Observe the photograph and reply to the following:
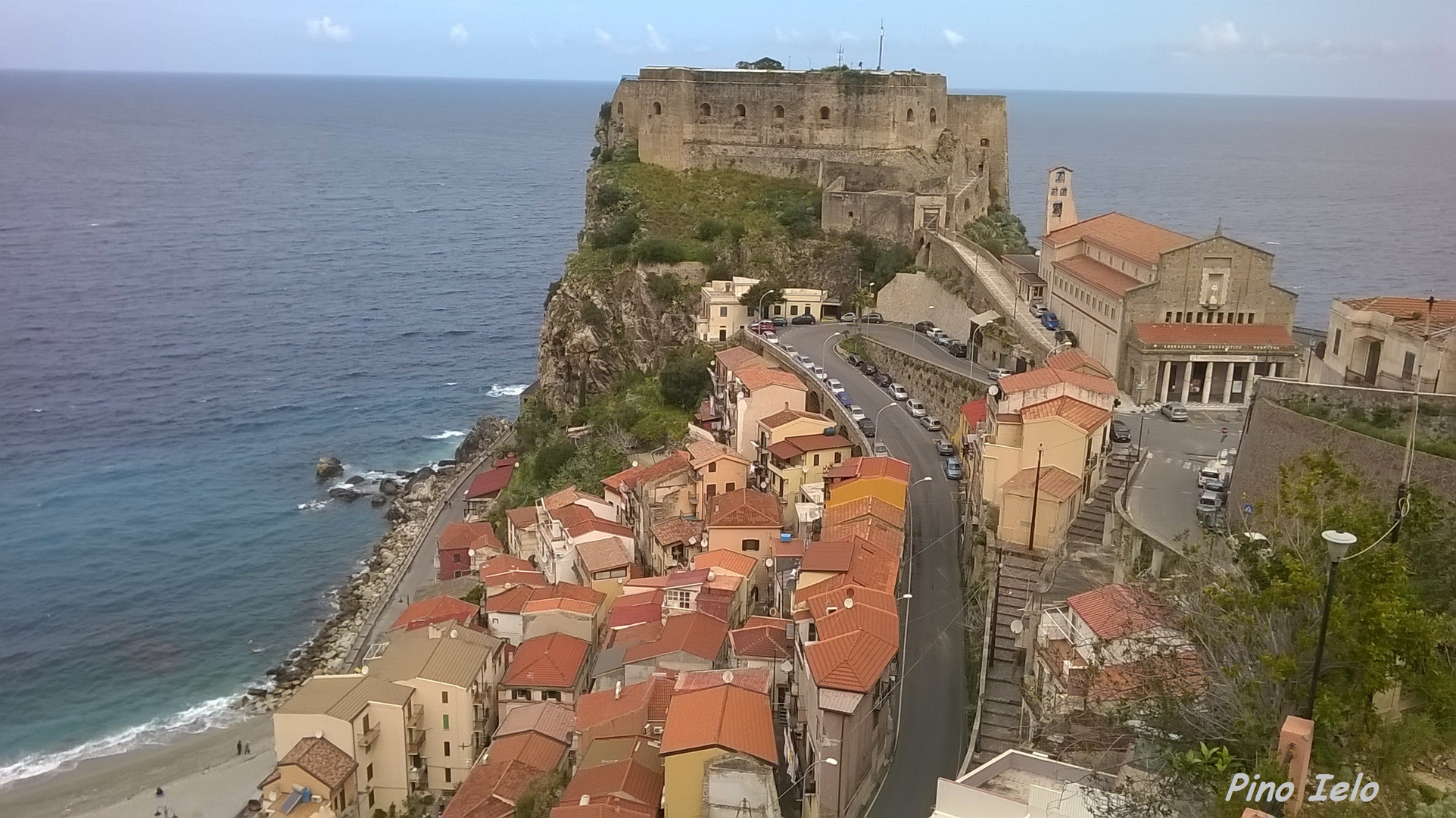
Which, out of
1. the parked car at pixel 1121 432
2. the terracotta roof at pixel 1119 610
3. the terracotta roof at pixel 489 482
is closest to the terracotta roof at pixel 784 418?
the parked car at pixel 1121 432

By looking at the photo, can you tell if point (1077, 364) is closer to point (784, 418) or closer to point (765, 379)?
point (784, 418)

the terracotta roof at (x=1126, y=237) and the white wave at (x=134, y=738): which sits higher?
the terracotta roof at (x=1126, y=237)

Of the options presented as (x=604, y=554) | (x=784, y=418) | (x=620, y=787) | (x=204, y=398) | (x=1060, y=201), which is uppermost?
(x=1060, y=201)

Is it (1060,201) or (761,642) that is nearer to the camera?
(761,642)

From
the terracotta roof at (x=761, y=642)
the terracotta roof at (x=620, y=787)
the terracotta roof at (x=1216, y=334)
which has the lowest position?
the terracotta roof at (x=620, y=787)

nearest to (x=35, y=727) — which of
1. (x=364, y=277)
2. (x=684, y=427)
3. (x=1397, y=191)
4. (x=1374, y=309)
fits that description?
(x=684, y=427)

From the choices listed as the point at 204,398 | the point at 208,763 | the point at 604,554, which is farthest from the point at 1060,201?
the point at 204,398

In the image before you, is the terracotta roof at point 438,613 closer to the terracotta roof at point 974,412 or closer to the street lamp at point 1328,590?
the terracotta roof at point 974,412

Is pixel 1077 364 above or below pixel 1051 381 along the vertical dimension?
below
